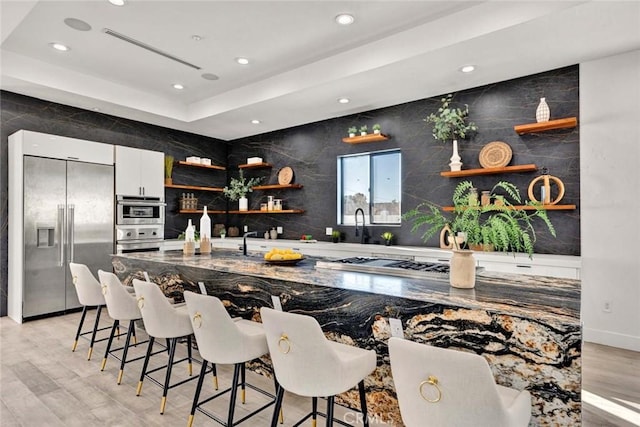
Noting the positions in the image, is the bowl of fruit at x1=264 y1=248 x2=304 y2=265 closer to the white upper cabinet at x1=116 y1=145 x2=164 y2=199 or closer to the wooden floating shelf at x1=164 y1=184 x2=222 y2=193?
the white upper cabinet at x1=116 y1=145 x2=164 y2=199

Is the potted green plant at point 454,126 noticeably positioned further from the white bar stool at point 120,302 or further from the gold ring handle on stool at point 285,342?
the white bar stool at point 120,302

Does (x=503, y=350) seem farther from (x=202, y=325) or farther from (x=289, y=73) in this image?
(x=289, y=73)

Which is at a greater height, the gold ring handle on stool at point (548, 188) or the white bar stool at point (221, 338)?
the gold ring handle on stool at point (548, 188)

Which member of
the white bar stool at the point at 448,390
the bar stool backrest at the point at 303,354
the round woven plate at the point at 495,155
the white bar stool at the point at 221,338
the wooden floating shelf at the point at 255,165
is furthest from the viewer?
the wooden floating shelf at the point at 255,165

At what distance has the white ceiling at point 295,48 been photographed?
120 inches

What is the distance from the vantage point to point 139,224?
5328 millimetres

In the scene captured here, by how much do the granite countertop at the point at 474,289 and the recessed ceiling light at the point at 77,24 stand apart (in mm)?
2602

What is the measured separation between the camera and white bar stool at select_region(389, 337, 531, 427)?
1170 millimetres

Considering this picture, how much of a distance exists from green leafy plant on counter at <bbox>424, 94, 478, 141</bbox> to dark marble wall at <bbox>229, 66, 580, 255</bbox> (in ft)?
0.30

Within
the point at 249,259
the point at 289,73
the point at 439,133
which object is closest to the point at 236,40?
the point at 289,73

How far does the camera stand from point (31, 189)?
435 cm

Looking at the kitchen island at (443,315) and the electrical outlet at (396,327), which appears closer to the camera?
the kitchen island at (443,315)

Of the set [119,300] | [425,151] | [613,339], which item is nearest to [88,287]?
[119,300]

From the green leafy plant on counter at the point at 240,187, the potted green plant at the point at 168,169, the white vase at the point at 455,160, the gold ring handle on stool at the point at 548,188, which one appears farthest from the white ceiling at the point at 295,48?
the green leafy plant on counter at the point at 240,187
